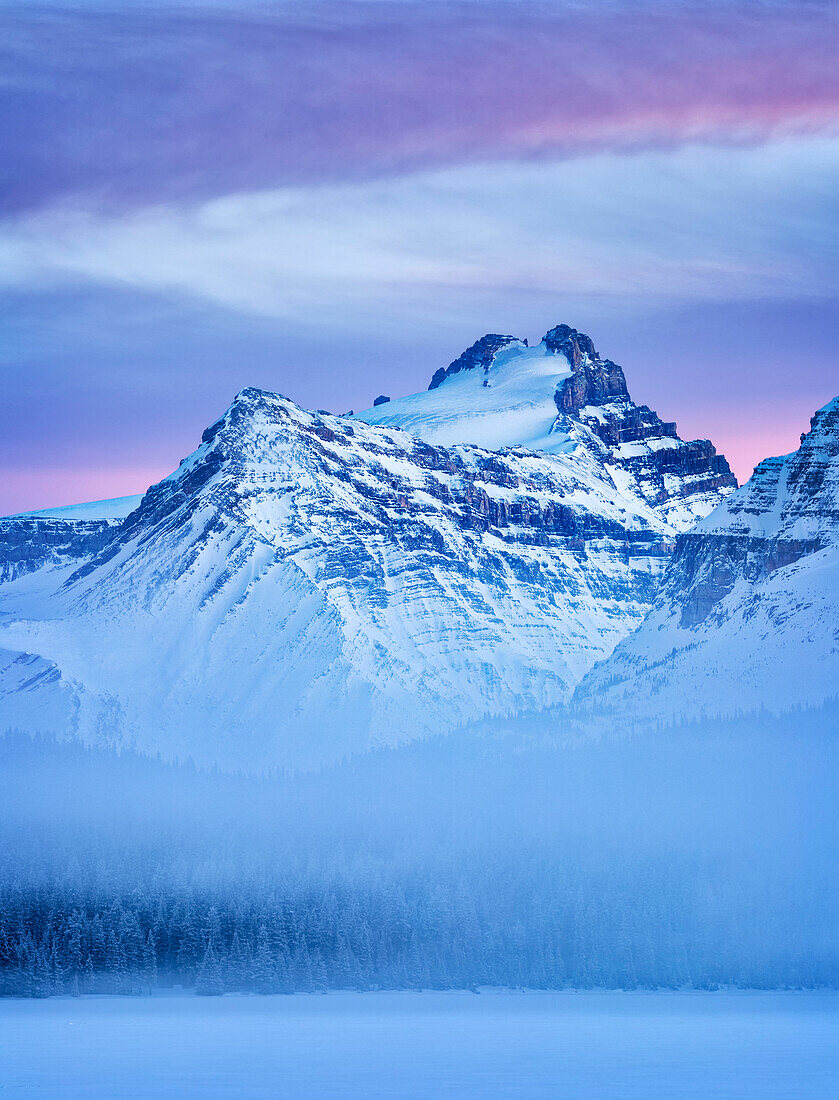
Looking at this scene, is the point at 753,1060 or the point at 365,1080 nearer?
the point at 365,1080

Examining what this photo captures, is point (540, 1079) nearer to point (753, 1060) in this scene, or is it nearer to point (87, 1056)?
point (753, 1060)

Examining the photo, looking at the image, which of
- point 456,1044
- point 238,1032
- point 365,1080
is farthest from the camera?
point 238,1032

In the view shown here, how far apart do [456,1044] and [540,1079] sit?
1118 inches

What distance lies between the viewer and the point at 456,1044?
18650cm

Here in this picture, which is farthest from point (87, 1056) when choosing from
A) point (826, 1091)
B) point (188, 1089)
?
point (826, 1091)

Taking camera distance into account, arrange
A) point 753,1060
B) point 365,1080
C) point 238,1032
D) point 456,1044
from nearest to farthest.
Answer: point 365,1080 < point 753,1060 < point 456,1044 < point 238,1032

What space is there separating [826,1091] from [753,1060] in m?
21.3

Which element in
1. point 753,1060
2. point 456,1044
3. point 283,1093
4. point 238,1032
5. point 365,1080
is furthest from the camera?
point 238,1032

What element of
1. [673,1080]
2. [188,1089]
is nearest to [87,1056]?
[188,1089]

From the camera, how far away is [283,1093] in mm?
149000

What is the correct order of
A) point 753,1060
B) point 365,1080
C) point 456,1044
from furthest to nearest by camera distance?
point 456,1044 < point 753,1060 < point 365,1080

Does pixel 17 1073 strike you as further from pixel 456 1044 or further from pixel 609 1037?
pixel 609 1037

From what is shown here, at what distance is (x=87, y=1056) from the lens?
172250 mm

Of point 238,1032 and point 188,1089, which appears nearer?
point 188,1089
